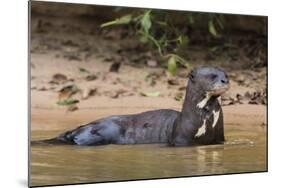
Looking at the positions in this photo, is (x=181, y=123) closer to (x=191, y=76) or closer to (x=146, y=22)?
(x=191, y=76)

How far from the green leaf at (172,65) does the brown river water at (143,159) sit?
43 centimetres

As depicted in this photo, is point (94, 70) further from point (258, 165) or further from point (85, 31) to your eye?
point (258, 165)

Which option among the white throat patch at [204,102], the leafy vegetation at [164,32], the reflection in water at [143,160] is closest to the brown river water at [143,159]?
the reflection in water at [143,160]

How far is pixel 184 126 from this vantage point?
3.49 m

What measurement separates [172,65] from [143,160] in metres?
0.57

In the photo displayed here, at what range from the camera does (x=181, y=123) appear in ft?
11.4

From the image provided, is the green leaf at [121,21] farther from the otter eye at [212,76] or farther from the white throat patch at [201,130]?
the white throat patch at [201,130]

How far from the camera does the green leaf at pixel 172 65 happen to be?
3.46 metres

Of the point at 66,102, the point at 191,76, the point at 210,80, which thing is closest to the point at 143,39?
the point at 191,76

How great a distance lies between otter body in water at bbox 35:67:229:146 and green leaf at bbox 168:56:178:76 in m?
0.10

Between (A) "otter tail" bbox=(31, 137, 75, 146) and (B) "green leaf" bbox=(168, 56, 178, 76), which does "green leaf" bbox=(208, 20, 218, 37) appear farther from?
(A) "otter tail" bbox=(31, 137, 75, 146)

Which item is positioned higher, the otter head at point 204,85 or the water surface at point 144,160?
the otter head at point 204,85

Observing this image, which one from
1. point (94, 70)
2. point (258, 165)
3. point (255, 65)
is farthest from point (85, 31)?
point (258, 165)
